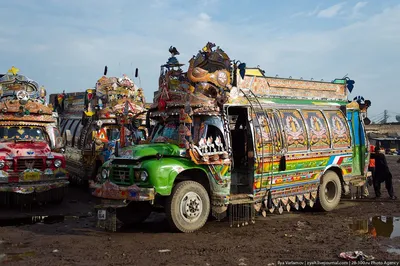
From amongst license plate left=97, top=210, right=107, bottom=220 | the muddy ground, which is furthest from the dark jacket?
license plate left=97, top=210, right=107, bottom=220

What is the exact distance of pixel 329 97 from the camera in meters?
13.3

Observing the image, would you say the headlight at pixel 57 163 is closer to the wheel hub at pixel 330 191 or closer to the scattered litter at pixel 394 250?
the wheel hub at pixel 330 191

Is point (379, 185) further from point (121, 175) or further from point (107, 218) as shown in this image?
point (107, 218)

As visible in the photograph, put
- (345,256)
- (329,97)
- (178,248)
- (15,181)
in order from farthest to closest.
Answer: (329,97) → (15,181) → (178,248) → (345,256)

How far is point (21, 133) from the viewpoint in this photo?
43.2 feet

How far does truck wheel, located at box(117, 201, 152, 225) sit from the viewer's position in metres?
9.83

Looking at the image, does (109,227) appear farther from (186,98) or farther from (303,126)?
(303,126)

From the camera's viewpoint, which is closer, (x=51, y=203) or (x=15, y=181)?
(x=15, y=181)

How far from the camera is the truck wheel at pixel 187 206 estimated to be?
8758 millimetres

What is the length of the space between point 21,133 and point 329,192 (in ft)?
30.2

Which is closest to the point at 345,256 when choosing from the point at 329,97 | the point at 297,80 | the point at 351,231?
the point at 351,231

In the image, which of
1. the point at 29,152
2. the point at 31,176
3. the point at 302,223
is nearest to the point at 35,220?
the point at 31,176

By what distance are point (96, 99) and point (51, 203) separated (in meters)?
5.05

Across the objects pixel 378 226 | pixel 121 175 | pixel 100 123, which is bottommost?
pixel 378 226
